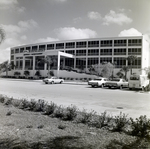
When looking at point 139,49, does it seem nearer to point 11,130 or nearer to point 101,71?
point 101,71

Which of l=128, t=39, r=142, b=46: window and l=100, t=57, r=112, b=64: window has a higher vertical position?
l=128, t=39, r=142, b=46: window

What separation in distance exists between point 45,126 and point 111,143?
6.63 feet

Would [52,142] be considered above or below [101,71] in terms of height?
below

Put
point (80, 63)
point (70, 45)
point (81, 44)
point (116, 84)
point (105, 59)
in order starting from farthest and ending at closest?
point (70, 45) → point (80, 63) → point (81, 44) → point (105, 59) → point (116, 84)

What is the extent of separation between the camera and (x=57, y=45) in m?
61.0

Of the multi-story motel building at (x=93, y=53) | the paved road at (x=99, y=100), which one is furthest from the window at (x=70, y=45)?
the paved road at (x=99, y=100)

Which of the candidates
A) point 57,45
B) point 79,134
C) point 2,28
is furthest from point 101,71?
point 79,134

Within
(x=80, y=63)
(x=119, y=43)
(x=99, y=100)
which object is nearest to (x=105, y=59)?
(x=119, y=43)

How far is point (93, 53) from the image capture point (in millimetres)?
55594

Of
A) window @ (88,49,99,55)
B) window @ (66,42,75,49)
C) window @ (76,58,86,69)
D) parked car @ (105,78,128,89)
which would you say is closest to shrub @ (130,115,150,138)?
parked car @ (105,78,128,89)

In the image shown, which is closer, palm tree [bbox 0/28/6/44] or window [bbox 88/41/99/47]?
palm tree [bbox 0/28/6/44]

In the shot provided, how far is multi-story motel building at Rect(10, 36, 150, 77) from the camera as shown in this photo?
49.3 meters

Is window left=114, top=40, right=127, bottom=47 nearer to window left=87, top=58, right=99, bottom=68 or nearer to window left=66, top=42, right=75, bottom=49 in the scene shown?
window left=87, top=58, right=99, bottom=68

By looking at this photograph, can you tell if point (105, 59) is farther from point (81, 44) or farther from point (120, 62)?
point (81, 44)
